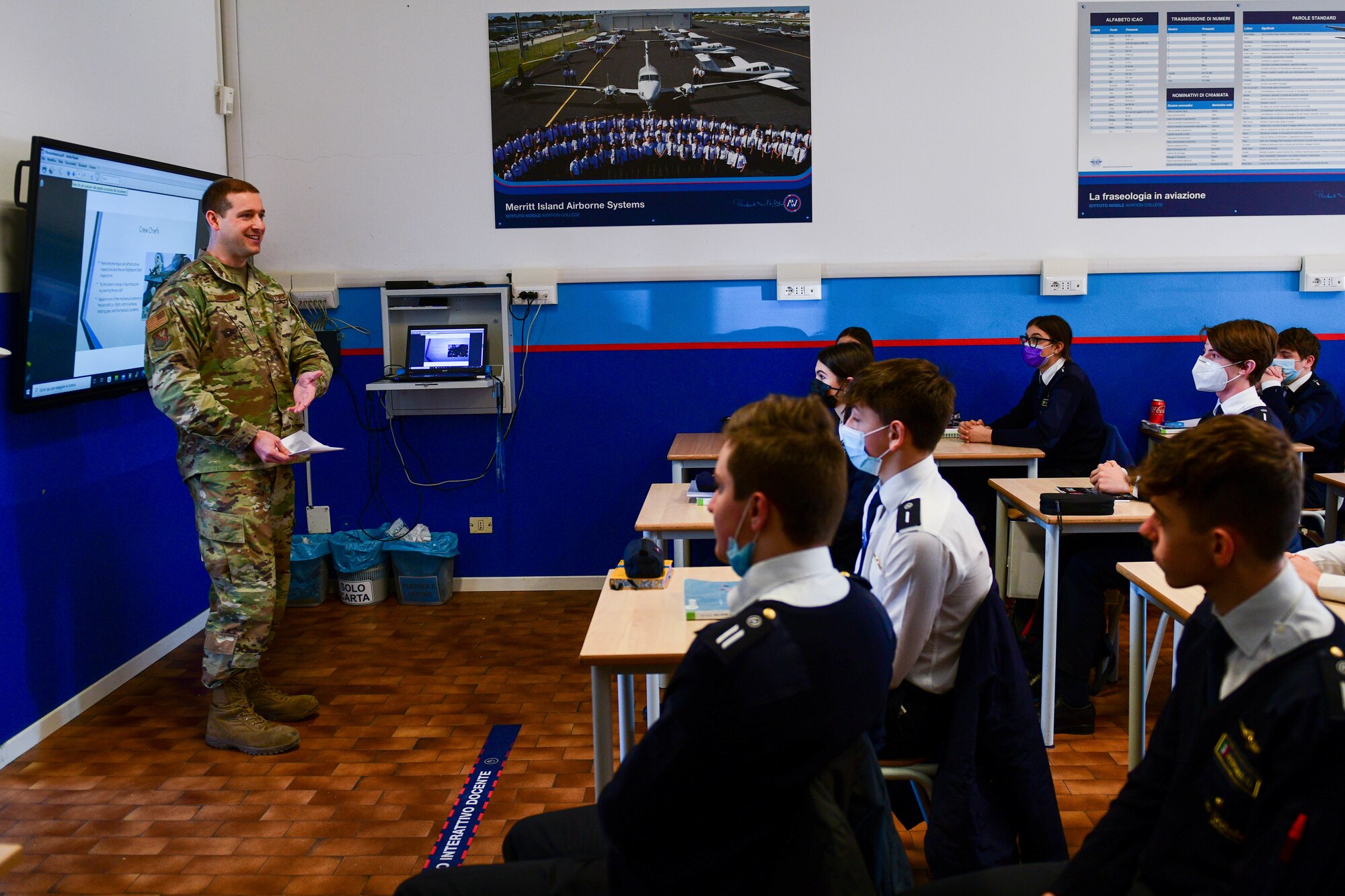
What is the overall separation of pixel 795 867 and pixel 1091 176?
4995 mm

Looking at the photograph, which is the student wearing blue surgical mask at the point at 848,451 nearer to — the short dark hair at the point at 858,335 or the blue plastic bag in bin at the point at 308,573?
the short dark hair at the point at 858,335

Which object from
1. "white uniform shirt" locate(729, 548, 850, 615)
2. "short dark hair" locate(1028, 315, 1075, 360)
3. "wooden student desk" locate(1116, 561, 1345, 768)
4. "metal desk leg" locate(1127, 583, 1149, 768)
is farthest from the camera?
"short dark hair" locate(1028, 315, 1075, 360)

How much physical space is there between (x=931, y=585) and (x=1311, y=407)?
386 centimetres

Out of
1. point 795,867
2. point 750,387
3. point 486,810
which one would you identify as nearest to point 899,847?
point 795,867

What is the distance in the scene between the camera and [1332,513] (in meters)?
4.55

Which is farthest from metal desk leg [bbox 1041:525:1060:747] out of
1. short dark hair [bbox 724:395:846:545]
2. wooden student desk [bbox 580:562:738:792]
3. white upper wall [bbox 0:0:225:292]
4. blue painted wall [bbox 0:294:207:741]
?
white upper wall [bbox 0:0:225:292]

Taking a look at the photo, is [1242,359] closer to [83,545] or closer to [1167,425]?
[1167,425]

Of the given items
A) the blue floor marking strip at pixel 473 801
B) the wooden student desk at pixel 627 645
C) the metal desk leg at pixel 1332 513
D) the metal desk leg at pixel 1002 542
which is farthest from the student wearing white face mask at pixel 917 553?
the metal desk leg at pixel 1332 513

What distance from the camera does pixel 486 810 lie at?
3111 millimetres

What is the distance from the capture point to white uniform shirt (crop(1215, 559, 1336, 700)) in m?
1.39

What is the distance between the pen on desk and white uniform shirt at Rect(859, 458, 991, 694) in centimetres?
89

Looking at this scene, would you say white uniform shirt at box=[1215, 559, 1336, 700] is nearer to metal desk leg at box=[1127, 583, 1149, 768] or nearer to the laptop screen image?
metal desk leg at box=[1127, 583, 1149, 768]

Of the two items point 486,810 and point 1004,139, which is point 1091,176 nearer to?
point 1004,139

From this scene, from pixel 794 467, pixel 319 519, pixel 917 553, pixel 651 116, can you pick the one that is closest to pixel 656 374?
pixel 651 116
